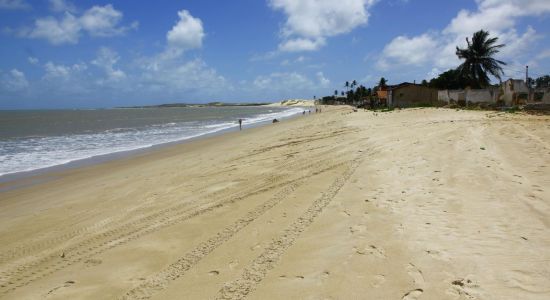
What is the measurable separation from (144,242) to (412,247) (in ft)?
11.4

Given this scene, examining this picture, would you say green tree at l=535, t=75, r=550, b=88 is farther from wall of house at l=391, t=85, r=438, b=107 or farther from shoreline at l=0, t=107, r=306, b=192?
shoreline at l=0, t=107, r=306, b=192

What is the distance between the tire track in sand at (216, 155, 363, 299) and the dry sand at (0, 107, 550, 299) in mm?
20

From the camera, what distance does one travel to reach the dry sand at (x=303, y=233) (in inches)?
144

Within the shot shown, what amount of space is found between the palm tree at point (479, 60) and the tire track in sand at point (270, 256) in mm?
49322

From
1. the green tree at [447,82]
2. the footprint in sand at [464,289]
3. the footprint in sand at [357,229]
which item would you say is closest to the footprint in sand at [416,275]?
the footprint in sand at [464,289]

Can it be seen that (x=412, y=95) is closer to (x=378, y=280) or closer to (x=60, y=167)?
(x=60, y=167)

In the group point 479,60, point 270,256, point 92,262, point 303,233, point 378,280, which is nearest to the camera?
point 378,280

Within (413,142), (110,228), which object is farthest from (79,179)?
(413,142)

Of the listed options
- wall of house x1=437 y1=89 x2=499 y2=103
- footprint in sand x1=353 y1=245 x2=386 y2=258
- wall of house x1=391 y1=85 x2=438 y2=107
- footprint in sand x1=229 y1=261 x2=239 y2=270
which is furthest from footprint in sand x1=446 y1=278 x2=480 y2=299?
wall of house x1=391 y1=85 x2=438 y2=107

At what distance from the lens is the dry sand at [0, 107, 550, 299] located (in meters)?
3.65

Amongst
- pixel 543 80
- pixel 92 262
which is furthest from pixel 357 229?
pixel 543 80

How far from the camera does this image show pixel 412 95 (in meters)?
52.3

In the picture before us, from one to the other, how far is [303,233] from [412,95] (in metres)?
51.4

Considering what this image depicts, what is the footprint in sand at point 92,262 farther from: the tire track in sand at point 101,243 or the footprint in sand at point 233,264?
the footprint in sand at point 233,264
